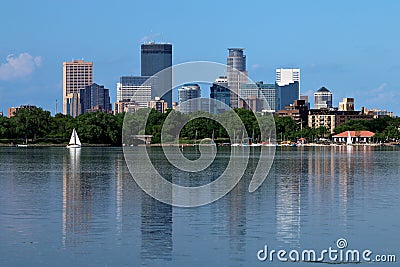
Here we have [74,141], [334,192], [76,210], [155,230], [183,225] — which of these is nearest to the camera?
[155,230]

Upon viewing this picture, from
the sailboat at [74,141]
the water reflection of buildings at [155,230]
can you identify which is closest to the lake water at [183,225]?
the water reflection of buildings at [155,230]

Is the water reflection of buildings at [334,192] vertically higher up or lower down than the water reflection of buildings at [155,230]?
higher up

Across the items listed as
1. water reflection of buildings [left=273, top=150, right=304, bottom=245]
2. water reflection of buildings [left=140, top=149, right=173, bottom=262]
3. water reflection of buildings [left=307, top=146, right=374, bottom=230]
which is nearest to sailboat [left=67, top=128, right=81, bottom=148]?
water reflection of buildings [left=307, top=146, right=374, bottom=230]

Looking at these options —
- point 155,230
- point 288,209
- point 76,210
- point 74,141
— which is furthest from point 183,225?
point 74,141

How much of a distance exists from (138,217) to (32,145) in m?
142

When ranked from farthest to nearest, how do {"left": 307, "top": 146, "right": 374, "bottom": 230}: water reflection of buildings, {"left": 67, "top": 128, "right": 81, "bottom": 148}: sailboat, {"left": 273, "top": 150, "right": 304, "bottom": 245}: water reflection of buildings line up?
{"left": 67, "top": 128, "right": 81, "bottom": 148}: sailboat → {"left": 307, "top": 146, "right": 374, "bottom": 230}: water reflection of buildings → {"left": 273, "top": 150, "right": 304, "bottom": 245}: water reflection of buildings

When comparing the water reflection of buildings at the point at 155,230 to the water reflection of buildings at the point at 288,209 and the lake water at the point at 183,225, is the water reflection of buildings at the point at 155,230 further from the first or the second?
the water reflection of buildings at the point at 288,209

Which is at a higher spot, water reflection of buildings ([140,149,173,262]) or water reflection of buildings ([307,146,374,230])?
water reflection of buildings ([307,146,374,230])

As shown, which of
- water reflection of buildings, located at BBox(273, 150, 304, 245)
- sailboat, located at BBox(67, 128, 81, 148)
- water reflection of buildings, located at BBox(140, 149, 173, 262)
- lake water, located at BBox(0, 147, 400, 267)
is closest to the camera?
lake water, located at BBox(0, 147, 400, 267)

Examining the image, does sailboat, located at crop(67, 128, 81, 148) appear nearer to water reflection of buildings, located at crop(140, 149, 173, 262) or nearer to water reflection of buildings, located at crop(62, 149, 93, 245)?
water reflection of buildings, located at crop(62, 149, 93, 245)

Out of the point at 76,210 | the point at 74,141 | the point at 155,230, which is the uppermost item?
the point at 74,141

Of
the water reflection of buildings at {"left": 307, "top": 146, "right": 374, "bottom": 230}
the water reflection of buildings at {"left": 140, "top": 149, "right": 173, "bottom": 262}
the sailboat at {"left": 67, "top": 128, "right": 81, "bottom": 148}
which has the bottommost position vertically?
the water reflection of buildings at {"left": 140, "top": 149, "right": 173, "bottom": 262}

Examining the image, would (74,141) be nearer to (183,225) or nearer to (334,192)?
(334,192)

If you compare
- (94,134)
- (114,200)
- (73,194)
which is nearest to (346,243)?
(114,200)
